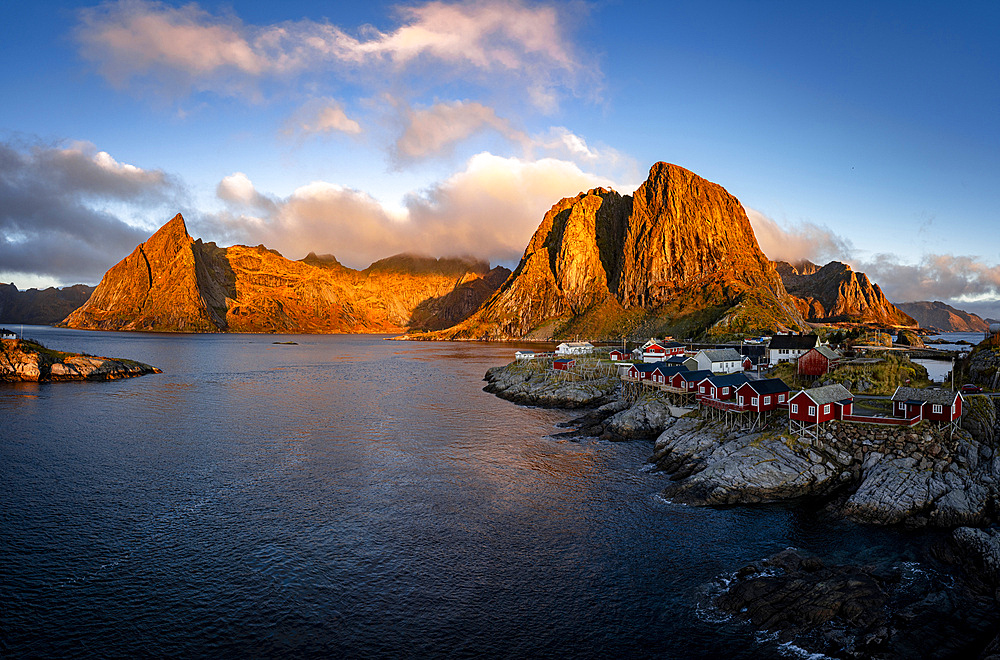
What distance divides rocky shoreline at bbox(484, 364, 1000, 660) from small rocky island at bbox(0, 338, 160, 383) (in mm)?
105557

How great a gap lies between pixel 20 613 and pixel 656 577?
3028cm

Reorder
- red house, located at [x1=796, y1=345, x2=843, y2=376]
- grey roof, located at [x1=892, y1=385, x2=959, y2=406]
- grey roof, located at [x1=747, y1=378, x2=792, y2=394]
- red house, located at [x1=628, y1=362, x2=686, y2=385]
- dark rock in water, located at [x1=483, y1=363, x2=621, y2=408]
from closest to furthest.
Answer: grey roof, located at [x1=892, y1=385, x2=959, y2=406], grey roof, located at [x1=747, y1=378, x2=792, y2=394], red house, located at [x1=796, y1=345, x2=843, y2=376], red house, located at [x1=628, y1=362, x2=686, y2=385], dark rock in water, located at [x1=483, y1=363, x2=621, y2=408]

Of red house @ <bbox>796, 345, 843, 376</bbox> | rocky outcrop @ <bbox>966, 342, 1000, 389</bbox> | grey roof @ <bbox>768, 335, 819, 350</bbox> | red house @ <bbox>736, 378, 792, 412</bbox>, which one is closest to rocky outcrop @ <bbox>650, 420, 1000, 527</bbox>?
red house @ <bbox>736, 378, 792, 412</bbox>

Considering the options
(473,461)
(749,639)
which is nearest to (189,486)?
(473,461)

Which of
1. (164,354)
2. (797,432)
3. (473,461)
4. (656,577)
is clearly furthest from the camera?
(164,354)

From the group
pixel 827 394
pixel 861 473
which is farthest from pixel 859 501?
pixel 827 394

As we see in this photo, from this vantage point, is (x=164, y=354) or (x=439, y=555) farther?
(x=164, y=354)

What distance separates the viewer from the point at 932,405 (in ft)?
137

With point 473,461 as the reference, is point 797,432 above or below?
above

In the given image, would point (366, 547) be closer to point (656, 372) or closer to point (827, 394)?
point (827, 394)

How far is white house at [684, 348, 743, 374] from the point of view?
8244 cm

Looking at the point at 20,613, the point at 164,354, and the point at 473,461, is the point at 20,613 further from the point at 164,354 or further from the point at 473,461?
the point at 164,354

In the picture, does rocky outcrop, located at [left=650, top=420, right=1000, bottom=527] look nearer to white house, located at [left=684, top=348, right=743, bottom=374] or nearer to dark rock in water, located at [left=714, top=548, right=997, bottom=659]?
dark rock in water, located at [left=714, top=548, right=997, bottom=659]

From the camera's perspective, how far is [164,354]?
17850 cm
